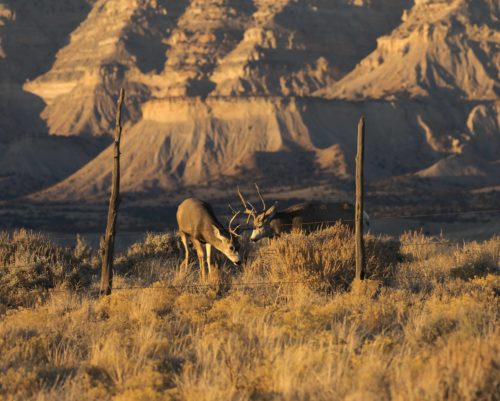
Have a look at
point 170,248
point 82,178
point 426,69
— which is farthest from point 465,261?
point 426,69

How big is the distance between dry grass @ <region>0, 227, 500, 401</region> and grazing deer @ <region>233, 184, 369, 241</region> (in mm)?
5611

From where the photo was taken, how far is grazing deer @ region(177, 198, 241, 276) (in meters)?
19.9

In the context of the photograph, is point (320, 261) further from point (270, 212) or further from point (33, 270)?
point (270, 212)

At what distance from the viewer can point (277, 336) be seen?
1311cm

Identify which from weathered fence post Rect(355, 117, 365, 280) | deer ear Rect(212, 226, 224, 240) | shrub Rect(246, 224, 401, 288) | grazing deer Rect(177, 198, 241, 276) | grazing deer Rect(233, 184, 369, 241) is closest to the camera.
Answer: weathered fence post Rect(355, 117, 365, 280)

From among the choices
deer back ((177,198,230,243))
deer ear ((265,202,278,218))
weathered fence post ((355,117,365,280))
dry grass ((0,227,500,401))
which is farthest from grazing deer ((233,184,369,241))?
weathered fence post ((355,117,365,280))

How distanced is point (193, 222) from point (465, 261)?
5169 millimetres

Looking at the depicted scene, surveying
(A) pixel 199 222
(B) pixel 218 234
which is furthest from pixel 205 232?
(B) pixel 218 234

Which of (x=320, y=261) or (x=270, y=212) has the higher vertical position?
(x=320, y=261)

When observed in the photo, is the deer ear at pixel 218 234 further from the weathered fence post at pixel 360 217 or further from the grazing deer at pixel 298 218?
the grazing deer at pixel 298 218

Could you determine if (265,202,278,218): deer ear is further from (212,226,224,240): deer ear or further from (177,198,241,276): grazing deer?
(212,226,224,240): deer ear

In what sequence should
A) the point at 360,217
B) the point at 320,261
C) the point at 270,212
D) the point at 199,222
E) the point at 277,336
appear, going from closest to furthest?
the point at 277,336 → the point at 360,217 → the point at 320,261 → the point at 199,222 → the point at 270,212

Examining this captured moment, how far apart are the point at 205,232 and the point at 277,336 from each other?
309 inches

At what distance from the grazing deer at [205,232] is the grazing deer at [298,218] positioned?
11.1 feet
